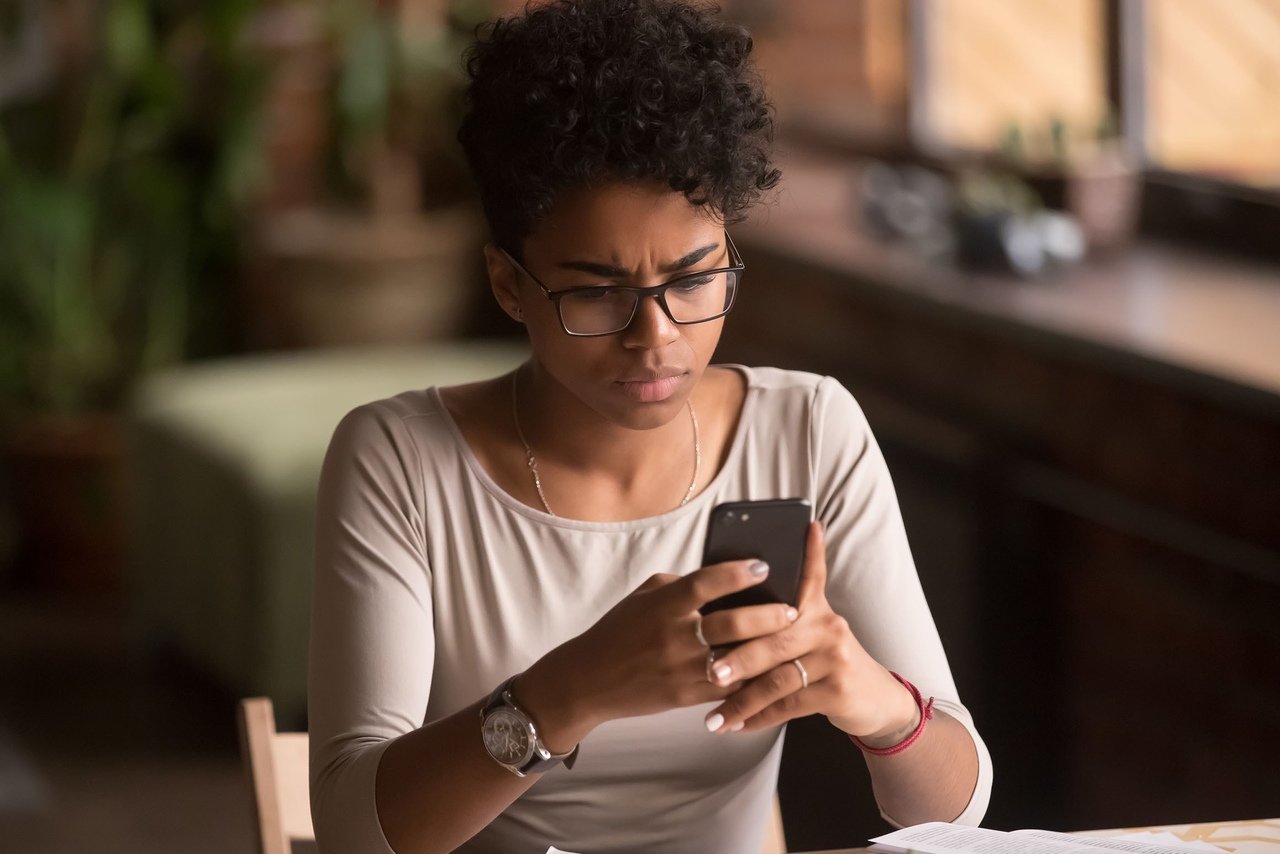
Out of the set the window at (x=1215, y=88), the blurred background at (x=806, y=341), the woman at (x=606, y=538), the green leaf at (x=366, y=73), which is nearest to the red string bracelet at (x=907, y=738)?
the woman at (x=606, y=538)

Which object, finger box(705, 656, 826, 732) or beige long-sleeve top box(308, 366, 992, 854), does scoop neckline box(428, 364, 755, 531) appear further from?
finger box(705, 656, 826, 732)

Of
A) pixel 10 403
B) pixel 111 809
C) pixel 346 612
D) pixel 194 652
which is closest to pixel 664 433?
pixel 346 612

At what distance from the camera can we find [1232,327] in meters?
2.39

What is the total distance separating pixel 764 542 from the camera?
111 cm

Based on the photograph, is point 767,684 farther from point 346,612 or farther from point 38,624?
point 38,624

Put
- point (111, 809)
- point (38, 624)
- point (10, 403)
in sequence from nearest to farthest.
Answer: point (111, 809), point (38, 624), point (10, 403)

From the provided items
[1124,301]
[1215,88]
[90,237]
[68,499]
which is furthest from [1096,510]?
[90,237]

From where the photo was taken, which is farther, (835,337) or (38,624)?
(38,624)

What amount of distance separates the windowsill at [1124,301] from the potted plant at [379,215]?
1.13m

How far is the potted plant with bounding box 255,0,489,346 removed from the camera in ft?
13.7

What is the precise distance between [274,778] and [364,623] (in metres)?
0.18

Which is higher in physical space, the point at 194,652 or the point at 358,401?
the point at 358,401

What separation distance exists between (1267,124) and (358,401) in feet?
5.93

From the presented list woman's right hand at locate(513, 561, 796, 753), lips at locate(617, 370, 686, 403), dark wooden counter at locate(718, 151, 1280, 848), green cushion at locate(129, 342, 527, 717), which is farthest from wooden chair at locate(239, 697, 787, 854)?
green cushion at locate(129, 342, 527, 717)
